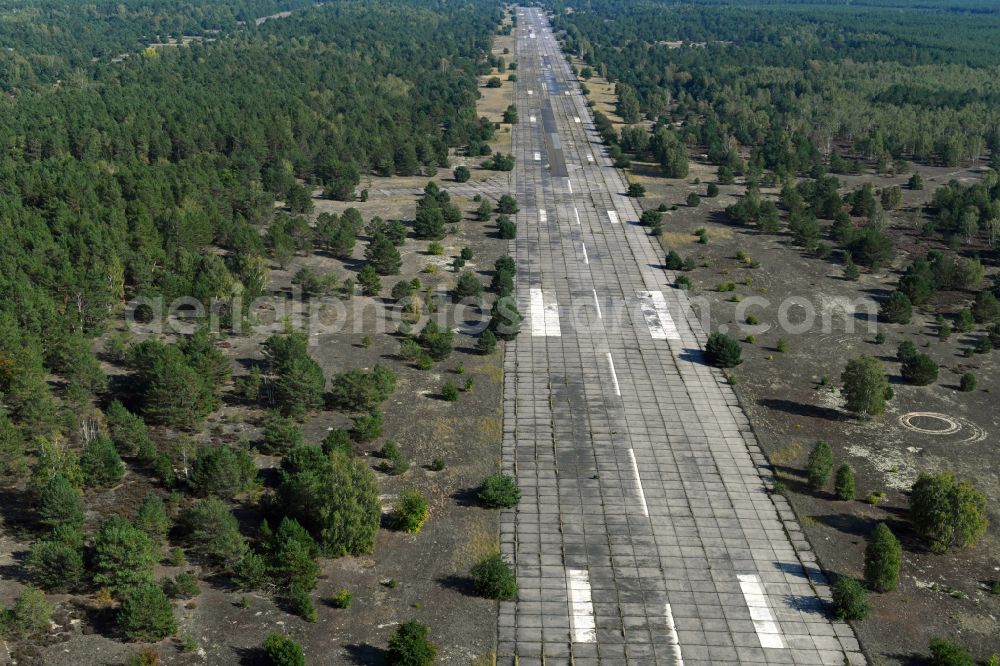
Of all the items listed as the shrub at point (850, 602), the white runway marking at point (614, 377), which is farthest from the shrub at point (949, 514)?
the white runway marking at point (614, 377)

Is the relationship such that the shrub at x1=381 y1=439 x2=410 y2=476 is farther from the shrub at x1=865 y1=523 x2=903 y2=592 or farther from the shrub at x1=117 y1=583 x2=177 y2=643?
the shrub at x1=865 y1=523 x2=903 y2=592

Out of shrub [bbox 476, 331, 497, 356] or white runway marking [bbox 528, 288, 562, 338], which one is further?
white runway marking [bbox 528, 288, 562, 338]

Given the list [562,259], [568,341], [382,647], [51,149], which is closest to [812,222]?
[562,259]

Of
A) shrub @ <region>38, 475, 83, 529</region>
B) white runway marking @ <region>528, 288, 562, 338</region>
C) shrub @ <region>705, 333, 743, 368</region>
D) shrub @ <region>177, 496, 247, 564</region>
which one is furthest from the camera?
white runway marking @ <region>528, 288, 562, 338</region>

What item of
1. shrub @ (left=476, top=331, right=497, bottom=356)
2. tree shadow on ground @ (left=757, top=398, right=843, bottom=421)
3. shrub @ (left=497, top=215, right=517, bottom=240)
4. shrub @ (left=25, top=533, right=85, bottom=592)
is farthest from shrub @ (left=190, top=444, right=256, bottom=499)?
shrub @ (left=497, top=215, right=517, bottom=240)

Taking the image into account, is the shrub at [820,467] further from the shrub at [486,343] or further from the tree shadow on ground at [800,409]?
the shrub at [486,343]

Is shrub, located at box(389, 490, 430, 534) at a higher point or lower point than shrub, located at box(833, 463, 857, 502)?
lower

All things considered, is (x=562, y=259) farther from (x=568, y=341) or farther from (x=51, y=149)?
(x=51, y=149)
